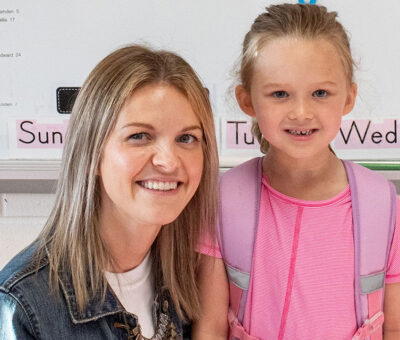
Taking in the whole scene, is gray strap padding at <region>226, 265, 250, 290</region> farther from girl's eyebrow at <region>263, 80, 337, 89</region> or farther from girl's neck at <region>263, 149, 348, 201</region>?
girl's eyebrow at <region>263, 80, 337, 89</region>

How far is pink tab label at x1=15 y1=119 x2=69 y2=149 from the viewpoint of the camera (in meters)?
1.28

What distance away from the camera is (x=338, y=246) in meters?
0.94

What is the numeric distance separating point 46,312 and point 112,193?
8.4 inches

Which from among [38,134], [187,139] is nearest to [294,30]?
[187,139]

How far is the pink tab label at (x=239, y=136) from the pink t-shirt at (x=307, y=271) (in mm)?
346

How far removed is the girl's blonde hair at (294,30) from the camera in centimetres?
89

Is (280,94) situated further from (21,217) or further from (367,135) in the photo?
(21,217)

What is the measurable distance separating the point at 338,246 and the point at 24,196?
794mm

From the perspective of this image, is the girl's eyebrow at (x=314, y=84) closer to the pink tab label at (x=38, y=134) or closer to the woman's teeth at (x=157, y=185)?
the woman's teeth at (x=157, y=185)

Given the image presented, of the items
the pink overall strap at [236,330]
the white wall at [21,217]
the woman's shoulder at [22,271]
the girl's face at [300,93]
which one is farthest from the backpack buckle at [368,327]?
the white wall at [21,217]

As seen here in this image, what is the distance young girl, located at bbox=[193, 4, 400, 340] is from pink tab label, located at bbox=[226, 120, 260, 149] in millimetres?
278

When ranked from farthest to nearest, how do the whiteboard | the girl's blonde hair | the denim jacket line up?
the whiteboard
the girl's blonde hair
the denim jacket

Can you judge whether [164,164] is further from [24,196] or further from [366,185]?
[24,196]

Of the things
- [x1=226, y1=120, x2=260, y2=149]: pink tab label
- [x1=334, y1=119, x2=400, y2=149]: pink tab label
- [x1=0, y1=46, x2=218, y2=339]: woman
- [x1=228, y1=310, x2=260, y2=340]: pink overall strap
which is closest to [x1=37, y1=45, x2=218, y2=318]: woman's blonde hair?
[x1=0, y1=46, x2=218, y2=339]: woman
